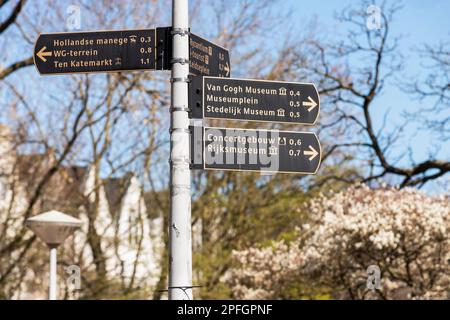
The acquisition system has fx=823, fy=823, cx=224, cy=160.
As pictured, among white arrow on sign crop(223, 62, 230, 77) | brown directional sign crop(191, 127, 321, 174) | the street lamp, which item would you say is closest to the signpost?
brown directional sign crop(191, 127, 321, 174)

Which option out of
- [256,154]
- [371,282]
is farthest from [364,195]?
[256,154]

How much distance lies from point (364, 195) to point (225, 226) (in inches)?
261

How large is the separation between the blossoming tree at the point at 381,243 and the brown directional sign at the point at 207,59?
11.6 meters

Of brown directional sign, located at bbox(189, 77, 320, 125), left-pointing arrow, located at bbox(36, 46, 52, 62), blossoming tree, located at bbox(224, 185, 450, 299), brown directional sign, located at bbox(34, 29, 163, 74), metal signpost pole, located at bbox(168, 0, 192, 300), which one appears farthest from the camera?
blossoming tree, located at bbox(224, 185, 450, 299)

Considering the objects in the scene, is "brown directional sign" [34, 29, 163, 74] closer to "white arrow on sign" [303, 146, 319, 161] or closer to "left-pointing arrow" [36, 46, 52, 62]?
"left-pointing arrow" [36, 46, 52, 62]

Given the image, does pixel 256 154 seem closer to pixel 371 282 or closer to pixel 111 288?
pixel 371 282

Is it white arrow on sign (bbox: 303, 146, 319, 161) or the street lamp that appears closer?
white arrow on sign (bbox: 303, 146, 319, 161)

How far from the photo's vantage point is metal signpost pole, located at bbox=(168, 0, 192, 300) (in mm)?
5594

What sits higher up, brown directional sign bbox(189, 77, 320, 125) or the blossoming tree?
brown directional sign bbox(189, 77, 320, 125)

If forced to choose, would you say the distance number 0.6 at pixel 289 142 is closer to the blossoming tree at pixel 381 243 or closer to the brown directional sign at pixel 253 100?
the brown directional sign at pixel 253 100

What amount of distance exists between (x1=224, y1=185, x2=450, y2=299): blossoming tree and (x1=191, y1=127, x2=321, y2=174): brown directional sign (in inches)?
461

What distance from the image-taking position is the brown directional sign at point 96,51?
234 inches

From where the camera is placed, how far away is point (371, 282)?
53.7ft

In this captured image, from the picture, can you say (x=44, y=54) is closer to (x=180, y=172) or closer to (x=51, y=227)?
(x=180, y=172)
